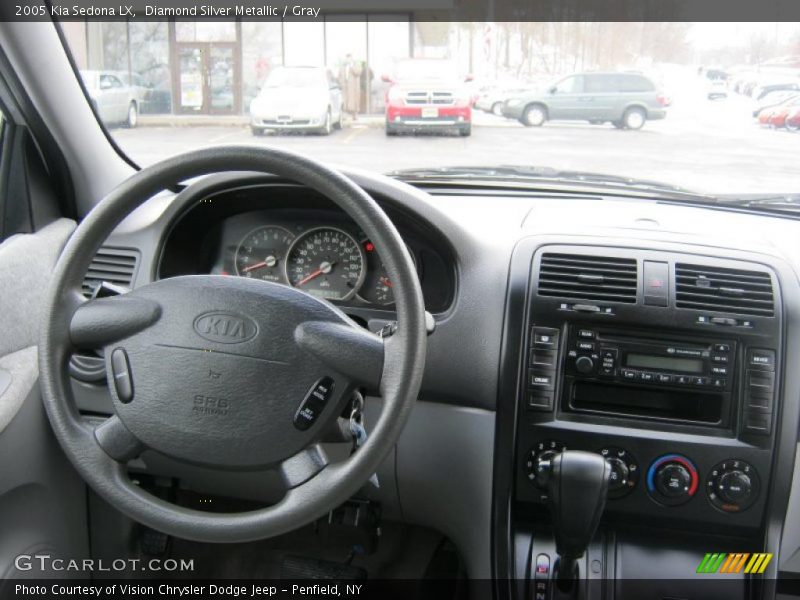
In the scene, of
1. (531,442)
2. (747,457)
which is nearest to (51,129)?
(531,442)

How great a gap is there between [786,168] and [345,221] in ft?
4.32

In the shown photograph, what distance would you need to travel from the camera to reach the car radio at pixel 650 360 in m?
2.05

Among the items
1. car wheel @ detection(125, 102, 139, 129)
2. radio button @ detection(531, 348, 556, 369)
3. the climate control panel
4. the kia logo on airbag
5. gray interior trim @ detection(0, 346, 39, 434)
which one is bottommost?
the climate control panel

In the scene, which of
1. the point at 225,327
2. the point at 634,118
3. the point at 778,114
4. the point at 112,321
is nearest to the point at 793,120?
the point at 778,114

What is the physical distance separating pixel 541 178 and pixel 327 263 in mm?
771

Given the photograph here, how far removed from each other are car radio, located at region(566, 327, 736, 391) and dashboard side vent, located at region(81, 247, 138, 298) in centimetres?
124

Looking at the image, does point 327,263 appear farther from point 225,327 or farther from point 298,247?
point 225,327

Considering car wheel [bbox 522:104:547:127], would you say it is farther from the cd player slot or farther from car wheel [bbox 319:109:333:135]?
the cd player slot

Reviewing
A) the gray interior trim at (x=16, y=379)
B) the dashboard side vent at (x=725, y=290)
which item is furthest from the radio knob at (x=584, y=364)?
the gray interior trim at (x=16, y=379)

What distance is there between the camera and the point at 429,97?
2.90 m

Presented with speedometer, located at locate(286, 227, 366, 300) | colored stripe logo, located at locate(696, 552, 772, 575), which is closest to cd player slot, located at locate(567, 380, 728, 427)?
colored stripe logo, located at locate(696, 552, 772, 575)

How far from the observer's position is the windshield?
96.3 inches

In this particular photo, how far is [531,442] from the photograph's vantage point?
2.15 m

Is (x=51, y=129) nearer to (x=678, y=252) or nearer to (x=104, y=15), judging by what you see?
(x=104, y=15)
